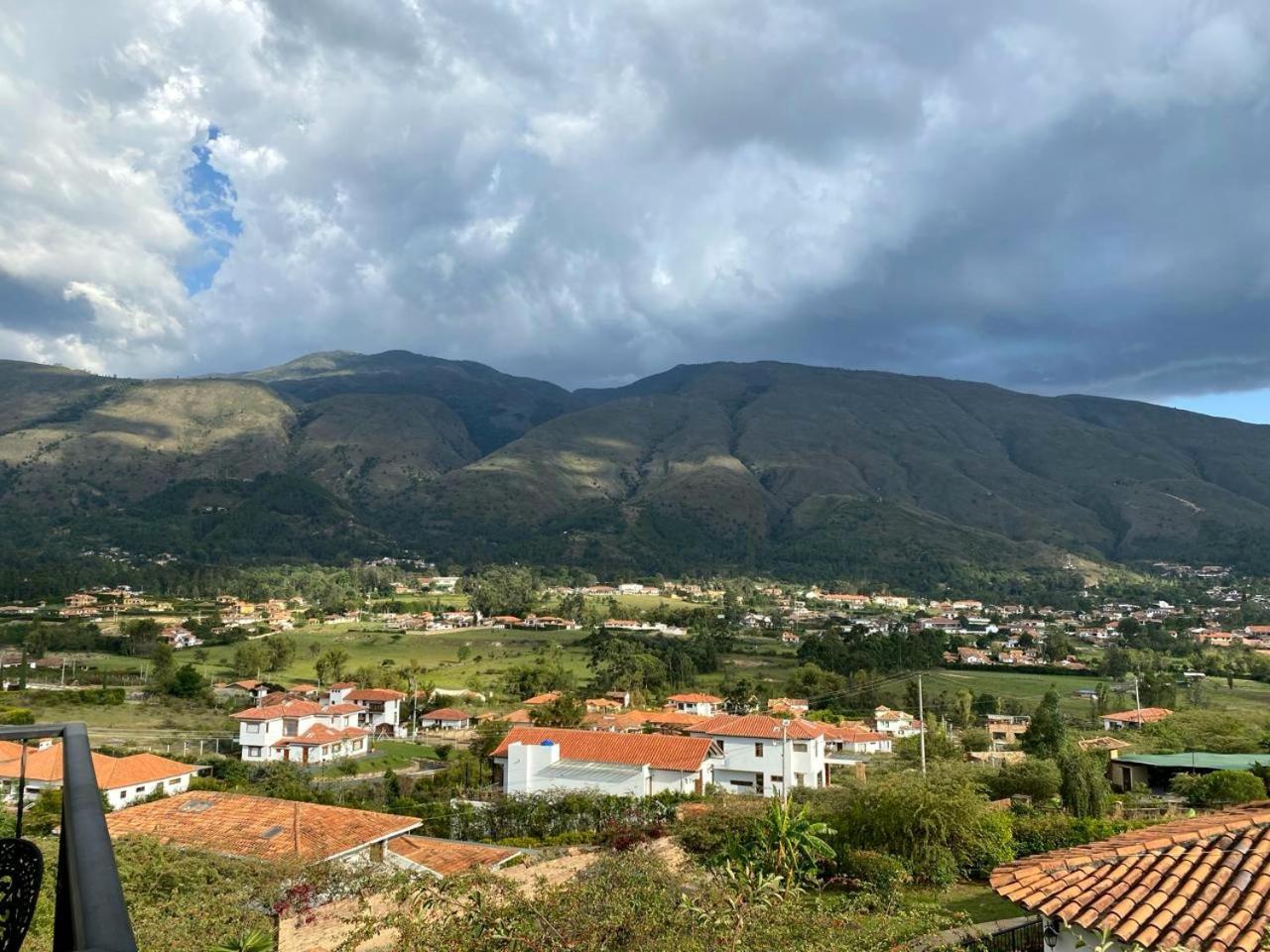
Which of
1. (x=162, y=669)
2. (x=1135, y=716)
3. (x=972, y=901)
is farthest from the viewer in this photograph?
(x=162, y=669)

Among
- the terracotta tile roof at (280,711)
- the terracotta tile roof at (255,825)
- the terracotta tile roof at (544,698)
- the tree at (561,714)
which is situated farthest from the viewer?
the terracotta tile roof at (544,698)

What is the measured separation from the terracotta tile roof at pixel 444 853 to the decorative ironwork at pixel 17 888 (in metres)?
19.8

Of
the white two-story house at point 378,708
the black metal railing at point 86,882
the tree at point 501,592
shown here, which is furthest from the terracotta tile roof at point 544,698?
the black metal railing at point 86,882

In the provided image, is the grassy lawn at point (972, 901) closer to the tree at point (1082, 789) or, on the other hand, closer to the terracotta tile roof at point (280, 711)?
the tree at point (1082, 789)

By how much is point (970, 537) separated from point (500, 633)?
114 m

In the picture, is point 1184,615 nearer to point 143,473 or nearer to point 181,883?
point 181,883

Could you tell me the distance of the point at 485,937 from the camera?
6148 millimetres

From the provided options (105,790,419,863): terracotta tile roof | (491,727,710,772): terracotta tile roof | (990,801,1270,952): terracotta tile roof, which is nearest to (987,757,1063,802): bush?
(491,727,710,772): terracotta tile roof

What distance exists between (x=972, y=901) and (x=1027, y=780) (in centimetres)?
1082

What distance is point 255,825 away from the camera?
71.5ft

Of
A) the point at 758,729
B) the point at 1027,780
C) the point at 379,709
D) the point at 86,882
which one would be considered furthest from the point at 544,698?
the point at 86,882

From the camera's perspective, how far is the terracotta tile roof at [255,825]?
775 inches

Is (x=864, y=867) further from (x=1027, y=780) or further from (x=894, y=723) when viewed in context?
(x=894, y=723)

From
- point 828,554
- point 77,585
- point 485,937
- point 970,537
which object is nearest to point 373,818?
point 485,937
